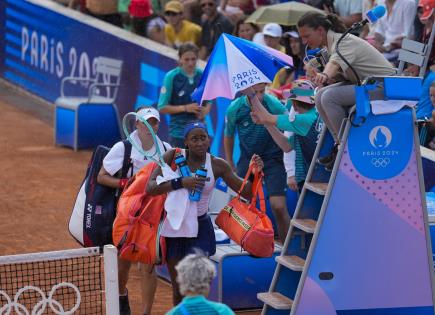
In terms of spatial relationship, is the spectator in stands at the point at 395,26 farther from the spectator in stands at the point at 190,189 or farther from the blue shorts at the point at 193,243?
the blue shorts at the point at 193,243

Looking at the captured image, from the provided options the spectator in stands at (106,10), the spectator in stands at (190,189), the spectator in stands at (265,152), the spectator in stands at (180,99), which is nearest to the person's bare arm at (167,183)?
the spectator in stands at (190,189)

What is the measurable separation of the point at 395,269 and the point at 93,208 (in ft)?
8.94

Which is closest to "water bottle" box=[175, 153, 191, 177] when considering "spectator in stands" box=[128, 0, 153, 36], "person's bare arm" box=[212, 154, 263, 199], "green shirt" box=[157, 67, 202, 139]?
"person's bare arm" box=[212, 154, 263, 199]

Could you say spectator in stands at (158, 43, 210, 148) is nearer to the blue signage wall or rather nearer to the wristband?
the blue signage wall

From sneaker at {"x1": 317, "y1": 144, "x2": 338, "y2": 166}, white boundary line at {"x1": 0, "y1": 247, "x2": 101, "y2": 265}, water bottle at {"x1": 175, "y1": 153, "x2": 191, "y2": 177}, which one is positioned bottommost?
white boundary line at {"x1": 0, "y1": 247, "x2": 101, "y2": 265}

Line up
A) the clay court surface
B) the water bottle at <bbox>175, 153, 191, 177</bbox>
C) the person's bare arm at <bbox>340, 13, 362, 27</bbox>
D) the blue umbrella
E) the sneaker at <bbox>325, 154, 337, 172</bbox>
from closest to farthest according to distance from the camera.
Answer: the sneaker at <bbox>325, 154, 337, 172</bbox>
the water bottle at <bbox>175, 153, 191, 177</bbox>
the blue umbrella
the clay court surface
the person's bare arm at <bbox>340, 13, 362, 27</bbox>

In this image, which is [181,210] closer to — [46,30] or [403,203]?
[403,203]

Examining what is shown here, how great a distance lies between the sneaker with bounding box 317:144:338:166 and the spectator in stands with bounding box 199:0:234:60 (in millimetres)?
7781

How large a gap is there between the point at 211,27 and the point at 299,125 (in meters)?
7.22

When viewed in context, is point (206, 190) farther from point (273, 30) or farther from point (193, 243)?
point (273, 30)

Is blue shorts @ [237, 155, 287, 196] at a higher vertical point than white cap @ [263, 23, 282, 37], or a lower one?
lower

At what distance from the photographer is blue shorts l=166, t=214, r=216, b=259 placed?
9023mm

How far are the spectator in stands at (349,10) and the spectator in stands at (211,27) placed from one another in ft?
5.83

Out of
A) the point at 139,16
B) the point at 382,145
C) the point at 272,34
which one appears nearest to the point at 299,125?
the point at 382,145
